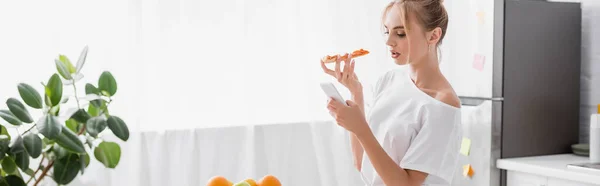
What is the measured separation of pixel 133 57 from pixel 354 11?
1158 mm

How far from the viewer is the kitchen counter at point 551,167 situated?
110 inches

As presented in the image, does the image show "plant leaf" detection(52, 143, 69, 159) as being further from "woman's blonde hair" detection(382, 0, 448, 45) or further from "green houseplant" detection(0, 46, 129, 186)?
"woman's blonde hair" detection(382, 0, 448, 45)

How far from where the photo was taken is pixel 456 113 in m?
1.85

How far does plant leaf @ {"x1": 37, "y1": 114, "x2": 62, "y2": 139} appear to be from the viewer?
1341 mm

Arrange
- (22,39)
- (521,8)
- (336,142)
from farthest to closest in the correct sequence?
(336,142)
(521,8)
(22,39)

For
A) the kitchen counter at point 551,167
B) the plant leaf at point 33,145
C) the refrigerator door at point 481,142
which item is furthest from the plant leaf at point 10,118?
the refrigerator door at point 481,142

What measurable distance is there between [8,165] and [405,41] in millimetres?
984

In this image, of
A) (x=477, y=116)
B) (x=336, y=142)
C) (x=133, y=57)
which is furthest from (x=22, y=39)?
(x=477, y=116)

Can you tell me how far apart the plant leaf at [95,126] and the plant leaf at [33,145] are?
89mm

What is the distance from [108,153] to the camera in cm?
152

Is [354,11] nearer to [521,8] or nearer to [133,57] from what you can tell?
[521,8]

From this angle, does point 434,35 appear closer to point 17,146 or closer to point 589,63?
point 17,146

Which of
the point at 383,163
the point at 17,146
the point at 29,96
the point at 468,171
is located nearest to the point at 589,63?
the point at 468,171

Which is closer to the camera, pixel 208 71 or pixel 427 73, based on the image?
pixel 427 73
